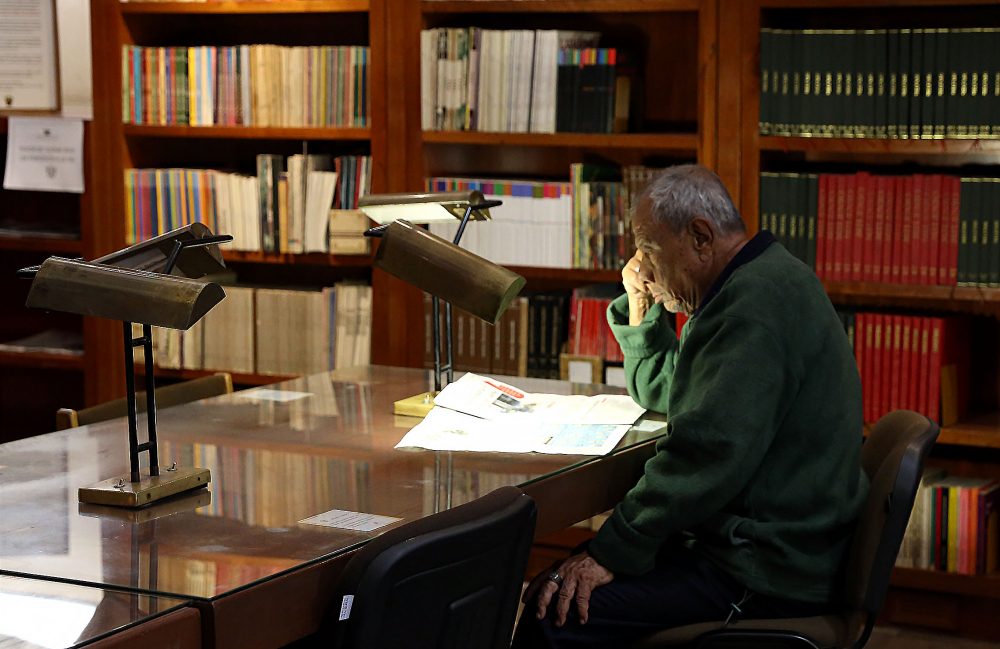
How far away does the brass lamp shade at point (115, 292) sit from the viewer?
72.8 inches

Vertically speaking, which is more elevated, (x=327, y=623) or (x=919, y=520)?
(x=327, y=623)

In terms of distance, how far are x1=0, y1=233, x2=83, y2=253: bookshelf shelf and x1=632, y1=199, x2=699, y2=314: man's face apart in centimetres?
259

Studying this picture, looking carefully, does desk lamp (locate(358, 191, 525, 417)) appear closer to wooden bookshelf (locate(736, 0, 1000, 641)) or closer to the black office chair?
the black office chair

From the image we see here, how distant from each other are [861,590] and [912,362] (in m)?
1.48

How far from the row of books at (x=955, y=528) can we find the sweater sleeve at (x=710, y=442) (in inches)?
59.0

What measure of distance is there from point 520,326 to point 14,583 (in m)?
2.44

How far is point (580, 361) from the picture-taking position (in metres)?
3.88

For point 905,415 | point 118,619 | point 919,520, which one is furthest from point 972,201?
point 118,619

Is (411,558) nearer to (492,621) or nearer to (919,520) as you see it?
(492,621)

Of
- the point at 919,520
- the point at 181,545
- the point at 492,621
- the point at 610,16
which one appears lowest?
the point at 919,520

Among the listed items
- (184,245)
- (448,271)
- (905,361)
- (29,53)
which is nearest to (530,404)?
(448,271)

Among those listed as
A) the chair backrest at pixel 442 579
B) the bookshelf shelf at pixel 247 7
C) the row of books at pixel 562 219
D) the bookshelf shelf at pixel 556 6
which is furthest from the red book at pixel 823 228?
the chair backrest at pixel 442 579

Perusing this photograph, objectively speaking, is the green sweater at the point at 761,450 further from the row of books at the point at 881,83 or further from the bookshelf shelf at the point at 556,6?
the bookshelf shelf at the point at 556,6

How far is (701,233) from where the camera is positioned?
2.41 metres
